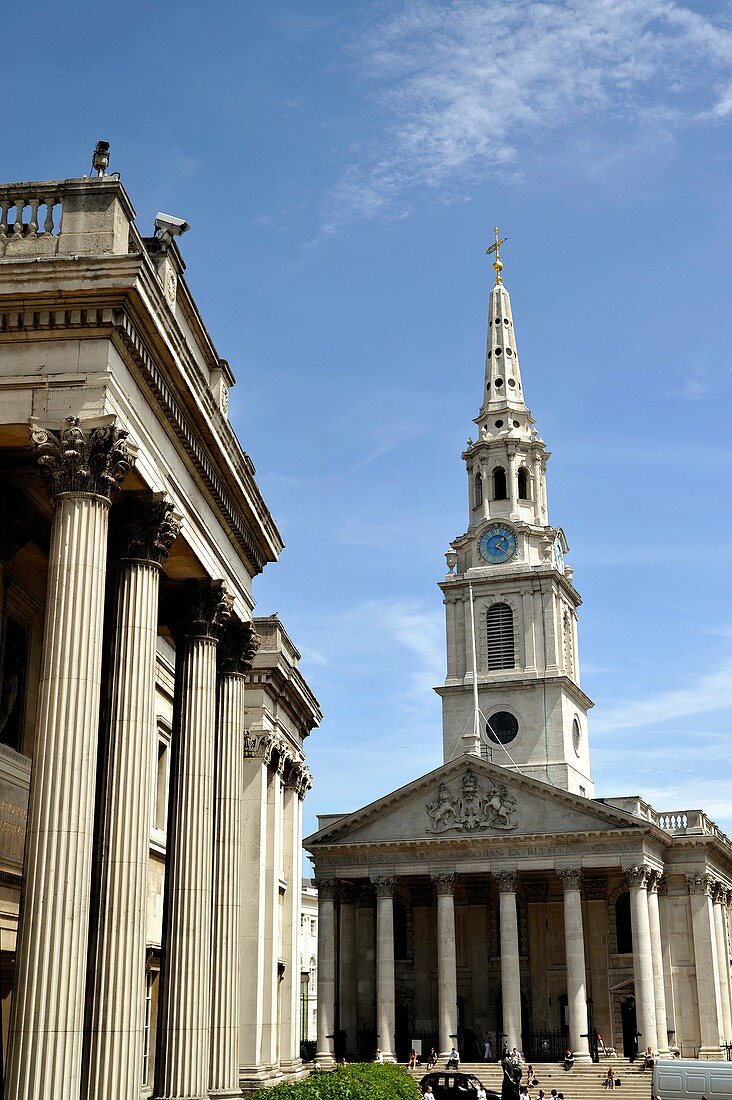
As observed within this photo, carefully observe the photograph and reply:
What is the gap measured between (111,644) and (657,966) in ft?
174

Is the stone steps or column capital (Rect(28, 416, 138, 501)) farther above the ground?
column capital (Rect(28, 416, 138, 501))

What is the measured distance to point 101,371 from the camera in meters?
14.8

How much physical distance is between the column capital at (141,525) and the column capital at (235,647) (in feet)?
17.3

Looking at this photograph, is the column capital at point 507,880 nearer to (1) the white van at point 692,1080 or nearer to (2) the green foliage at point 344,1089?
(1) the white van at point 692,1080

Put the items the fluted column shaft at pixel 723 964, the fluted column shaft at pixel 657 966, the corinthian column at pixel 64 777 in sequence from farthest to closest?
the fluted column shaft at pixel 723 964, the fluted column shaft at pixel 657 966, the corinthian column at pixel 64 777

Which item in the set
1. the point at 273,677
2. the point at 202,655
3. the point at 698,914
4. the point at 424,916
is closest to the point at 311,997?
the point at 424,916

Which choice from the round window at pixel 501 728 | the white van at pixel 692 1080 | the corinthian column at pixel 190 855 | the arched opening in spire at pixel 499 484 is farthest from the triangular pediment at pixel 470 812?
the corinthian column at pixel 190 855

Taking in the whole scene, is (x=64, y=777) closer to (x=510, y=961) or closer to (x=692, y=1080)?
(x=692, y=1080)

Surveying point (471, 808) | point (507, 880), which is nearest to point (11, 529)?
point (507, 880)

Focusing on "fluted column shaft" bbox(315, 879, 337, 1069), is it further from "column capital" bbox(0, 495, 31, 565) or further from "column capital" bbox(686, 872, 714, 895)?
"column capital" bbox(0, 495, 31, 565)

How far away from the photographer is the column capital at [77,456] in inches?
568

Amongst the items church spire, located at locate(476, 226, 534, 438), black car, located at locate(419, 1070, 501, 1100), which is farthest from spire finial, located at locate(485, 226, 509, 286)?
black car, located at locate(419, 1070, 501, 1100)

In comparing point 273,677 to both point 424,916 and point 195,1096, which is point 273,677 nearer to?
point 195,1096

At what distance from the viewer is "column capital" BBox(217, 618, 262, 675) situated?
71.1 ft
